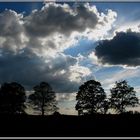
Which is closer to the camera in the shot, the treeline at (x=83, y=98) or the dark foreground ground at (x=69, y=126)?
the dark foreground ground at (x=69, y=126)

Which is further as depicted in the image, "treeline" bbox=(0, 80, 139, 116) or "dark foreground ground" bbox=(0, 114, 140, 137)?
"treeline" bbox=(0, 80, 139, 116)

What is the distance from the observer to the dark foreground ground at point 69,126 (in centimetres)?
1816

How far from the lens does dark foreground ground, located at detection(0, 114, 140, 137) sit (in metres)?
18.2

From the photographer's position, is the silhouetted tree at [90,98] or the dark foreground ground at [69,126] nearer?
the dark foreground ground at [69,126]

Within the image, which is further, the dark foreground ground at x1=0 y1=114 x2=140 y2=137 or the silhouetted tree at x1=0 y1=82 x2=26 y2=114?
the silhouetted tree at x1=0 y1=82 x2=26 y2=114

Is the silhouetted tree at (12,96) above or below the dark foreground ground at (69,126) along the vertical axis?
above

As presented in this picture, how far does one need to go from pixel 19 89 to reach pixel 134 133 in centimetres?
1486

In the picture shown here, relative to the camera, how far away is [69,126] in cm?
1945

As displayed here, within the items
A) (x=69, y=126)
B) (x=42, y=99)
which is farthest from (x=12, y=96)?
(x=69, y=126)

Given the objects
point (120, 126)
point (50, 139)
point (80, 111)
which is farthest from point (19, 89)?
point (50, 139)

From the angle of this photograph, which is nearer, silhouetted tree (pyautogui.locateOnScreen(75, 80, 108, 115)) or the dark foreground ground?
the dark foreground ground

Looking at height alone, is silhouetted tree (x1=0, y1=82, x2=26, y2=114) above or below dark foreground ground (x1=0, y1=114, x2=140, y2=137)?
above

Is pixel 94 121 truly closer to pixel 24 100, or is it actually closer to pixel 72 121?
pixel 72 121

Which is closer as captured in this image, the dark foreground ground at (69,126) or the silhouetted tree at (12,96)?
the dark foreground ground at (69,126)
